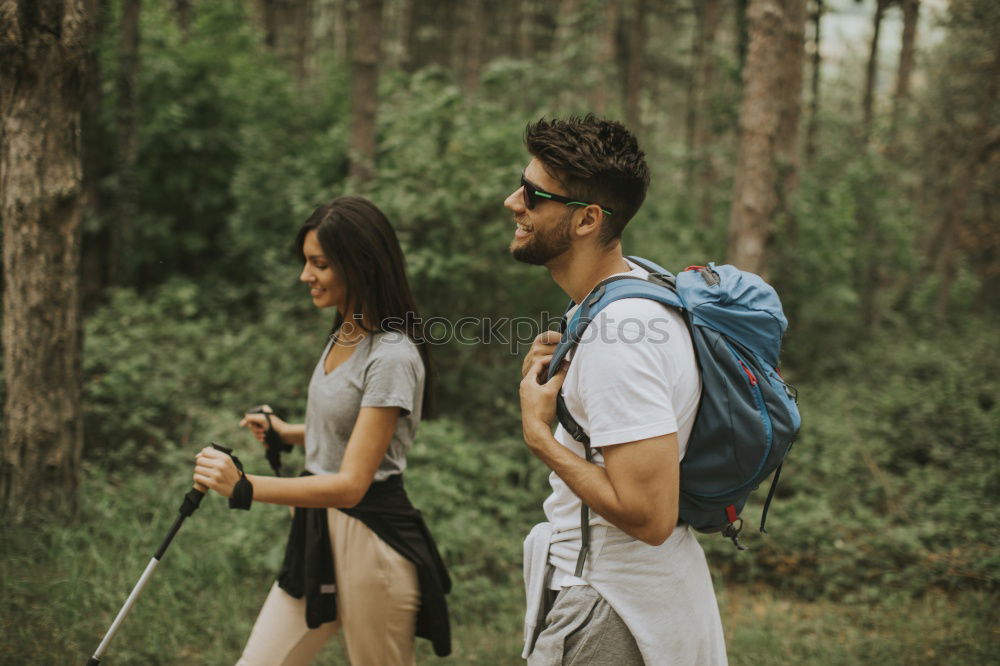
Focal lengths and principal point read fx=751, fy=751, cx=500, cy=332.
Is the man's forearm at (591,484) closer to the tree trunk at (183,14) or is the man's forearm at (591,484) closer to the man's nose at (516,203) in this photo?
the man's nose at (516,203)

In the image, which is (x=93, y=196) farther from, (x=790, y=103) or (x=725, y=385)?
(x=725, y=385)

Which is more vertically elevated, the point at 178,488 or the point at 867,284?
the point at 867,284

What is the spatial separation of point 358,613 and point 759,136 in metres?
5.61

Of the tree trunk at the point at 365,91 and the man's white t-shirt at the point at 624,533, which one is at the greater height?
the tree trunk at the point at 365,91

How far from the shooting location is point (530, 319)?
318 inches

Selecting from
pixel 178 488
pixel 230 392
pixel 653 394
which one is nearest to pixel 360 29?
pixel 230 392

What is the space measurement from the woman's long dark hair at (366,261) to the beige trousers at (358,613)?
0.80m

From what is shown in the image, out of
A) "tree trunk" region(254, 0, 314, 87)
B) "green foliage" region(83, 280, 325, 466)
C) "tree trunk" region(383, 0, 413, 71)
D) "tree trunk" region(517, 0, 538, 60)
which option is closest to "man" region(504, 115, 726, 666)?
"green foliage" region(83, 280, 325, 466)

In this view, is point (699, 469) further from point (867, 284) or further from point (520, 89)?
point (867, 284)

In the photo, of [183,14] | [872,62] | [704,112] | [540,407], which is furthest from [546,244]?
[872,62]

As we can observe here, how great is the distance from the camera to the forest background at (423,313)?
446cm

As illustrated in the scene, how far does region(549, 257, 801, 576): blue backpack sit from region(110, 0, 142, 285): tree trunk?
867cm

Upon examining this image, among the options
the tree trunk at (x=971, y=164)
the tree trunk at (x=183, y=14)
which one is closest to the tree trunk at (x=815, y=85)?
the tree trunk at (x=971, y=164)

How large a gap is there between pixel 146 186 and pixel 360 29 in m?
3.96
